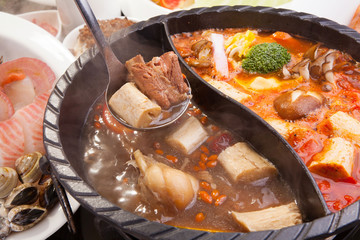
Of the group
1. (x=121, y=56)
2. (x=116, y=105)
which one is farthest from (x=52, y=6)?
(x=116, y=105)

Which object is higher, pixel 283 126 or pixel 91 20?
pixel 91 20

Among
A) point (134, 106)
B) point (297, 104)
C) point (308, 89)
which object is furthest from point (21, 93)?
point (308, 89)

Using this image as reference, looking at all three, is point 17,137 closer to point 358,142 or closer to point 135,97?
point 135,97

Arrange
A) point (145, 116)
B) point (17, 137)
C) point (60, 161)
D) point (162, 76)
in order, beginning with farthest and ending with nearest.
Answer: point (17, 137)
point (162, 76)
point (145, 116)
point (60, 161)

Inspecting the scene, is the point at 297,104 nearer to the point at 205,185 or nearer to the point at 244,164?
the point at 244,164

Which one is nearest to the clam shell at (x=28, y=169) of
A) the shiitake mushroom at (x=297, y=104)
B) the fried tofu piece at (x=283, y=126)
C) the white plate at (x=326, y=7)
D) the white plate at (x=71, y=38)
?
the white plate at (x=71, y=38)

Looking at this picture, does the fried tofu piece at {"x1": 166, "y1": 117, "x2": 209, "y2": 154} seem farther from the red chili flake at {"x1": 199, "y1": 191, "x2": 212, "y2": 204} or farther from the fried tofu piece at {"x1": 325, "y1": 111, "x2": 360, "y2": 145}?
the fried tofu piece at {"x1": 325, "y1": 111, "x2": 360, "y2": 145}

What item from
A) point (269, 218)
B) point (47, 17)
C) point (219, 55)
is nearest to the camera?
point (269, 218)
